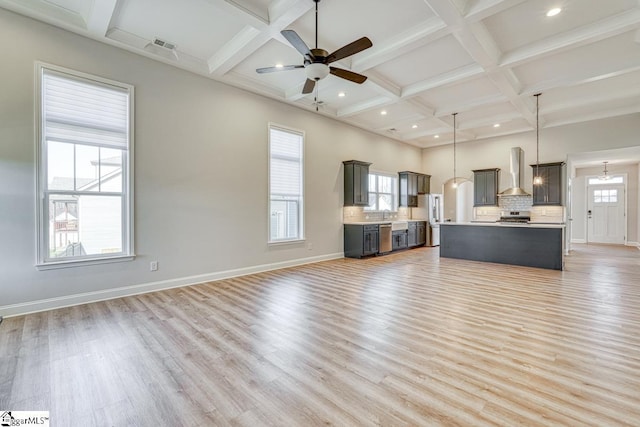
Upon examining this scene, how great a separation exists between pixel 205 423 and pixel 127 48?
4679 millimetres

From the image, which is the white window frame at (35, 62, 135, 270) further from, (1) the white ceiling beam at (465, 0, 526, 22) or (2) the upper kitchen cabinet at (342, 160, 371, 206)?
(2) the upper kitchen cabinet at (342, 160, 371, 206)

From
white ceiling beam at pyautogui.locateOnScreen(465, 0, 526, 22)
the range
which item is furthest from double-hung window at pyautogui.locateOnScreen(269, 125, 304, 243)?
the range

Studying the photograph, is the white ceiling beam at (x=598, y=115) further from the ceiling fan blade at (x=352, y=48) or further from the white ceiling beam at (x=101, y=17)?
the white ceiling beam at (x=101, y=17)

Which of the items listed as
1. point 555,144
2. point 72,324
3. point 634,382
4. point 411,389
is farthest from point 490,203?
point 72,324

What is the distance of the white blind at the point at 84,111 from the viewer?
3602 mm

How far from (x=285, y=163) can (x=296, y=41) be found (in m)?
3.32

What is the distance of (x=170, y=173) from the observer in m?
4.53

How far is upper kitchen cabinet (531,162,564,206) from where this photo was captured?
7.68m

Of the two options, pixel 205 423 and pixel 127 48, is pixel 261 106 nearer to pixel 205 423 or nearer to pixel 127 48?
pixel 127 48

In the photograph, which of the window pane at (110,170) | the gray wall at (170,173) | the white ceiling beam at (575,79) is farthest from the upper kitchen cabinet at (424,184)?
the window pane at (110,170)

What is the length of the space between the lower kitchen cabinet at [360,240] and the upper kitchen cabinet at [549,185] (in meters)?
4.58

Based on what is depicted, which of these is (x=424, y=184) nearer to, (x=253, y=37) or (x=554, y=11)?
(x=554, y=11)

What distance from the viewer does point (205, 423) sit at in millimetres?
1649

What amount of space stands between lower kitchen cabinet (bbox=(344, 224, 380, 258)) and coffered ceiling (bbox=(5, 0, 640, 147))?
2.83 meters
